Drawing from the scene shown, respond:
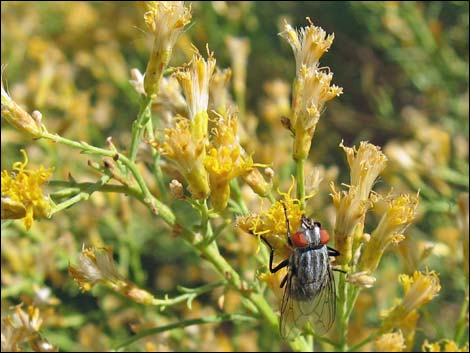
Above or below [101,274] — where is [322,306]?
above

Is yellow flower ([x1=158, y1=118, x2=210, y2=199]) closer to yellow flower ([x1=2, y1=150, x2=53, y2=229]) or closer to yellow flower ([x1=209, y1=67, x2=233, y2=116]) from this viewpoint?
yellow flower ([x1=2, y1=150, x2=53, y2=229])

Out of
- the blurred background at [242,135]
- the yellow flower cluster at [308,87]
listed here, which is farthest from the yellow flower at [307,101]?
the blurred background at [242,135]

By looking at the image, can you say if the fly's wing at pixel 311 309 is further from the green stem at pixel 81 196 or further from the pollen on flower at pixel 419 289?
the green stem at pixel 81 196

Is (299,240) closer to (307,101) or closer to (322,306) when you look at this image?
(322,306)

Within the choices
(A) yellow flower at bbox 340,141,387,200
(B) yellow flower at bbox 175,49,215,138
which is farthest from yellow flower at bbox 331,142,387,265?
(B) yellow flower at bbox 175,49,215,138

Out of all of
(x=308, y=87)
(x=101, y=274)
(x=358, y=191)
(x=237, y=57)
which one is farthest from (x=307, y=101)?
(x=237, y=57)

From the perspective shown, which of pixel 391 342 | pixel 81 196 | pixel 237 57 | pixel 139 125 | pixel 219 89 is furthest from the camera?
pixel 237 57

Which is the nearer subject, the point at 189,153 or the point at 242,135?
the point at 189,153
